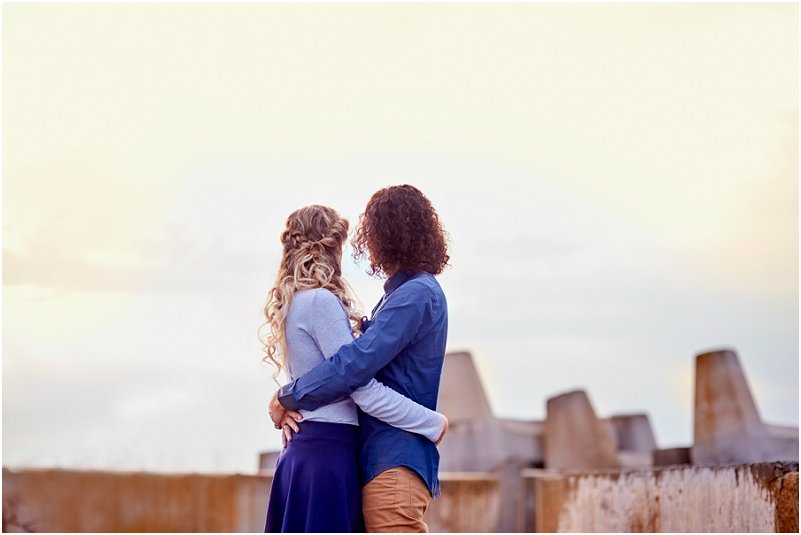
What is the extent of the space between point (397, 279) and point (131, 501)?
4443 mm

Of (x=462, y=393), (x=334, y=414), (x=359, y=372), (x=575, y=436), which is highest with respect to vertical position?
(x=462, y=393)

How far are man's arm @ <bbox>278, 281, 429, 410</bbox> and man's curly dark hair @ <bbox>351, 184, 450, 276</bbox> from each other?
0.15 m

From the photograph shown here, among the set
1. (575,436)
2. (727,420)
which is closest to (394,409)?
(727,420)

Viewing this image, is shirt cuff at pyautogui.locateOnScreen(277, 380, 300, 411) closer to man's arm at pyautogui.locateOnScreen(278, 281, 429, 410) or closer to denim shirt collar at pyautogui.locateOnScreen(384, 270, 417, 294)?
man's arm at pyautogui.locateOnScreen(278, 281, 429, 410)

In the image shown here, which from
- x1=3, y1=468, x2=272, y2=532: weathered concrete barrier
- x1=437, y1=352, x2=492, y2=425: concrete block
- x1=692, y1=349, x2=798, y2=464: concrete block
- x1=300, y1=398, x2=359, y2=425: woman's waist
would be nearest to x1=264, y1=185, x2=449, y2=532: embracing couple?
x1=300, y1=398, x2=359, y2=425: woman's waist

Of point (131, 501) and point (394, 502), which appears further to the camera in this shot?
point (131, 501)

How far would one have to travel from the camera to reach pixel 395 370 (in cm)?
358

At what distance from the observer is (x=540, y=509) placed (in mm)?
7844

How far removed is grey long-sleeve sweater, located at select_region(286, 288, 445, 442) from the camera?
11.4ft

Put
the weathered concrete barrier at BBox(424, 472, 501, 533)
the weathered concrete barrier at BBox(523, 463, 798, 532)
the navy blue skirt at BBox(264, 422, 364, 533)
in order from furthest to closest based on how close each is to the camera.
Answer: the weathered concrete barrier at BBox(424, 472, 501, 533), the weathered concrete barrier at BBox(523, 463, 798, 532), the navy blue skirt at BBox(264, 422, 364, 533)

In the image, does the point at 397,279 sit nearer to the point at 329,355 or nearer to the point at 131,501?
the point at 329,355

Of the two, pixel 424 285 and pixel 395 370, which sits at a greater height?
pixel 424 285

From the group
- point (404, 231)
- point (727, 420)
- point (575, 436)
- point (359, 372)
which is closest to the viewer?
point (359, 372)

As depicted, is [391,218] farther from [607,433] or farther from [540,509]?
[607,433]
